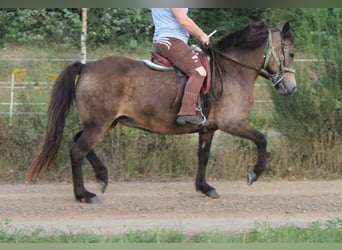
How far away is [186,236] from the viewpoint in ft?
18.5

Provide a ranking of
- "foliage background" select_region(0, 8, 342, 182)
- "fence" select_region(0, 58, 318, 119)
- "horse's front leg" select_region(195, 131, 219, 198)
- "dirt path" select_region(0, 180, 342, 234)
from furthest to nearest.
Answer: "fence" select_region(0, 58, 318, 119)
"foliage background" select_region(0, 8, 342, 182)
"horse's front leg" select_region(195, 131, 219, 198)
"dirt path" select_region(0, 180, 342, 234)

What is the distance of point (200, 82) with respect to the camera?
7.41m

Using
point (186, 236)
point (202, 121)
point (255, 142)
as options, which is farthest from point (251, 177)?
point (186, 236)

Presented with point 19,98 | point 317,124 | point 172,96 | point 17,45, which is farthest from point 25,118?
point 317,124

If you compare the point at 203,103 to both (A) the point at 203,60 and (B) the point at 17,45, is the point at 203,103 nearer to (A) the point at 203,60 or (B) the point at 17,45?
(A) the point at 203,60

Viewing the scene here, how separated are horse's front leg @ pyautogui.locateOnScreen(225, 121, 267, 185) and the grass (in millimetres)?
1519

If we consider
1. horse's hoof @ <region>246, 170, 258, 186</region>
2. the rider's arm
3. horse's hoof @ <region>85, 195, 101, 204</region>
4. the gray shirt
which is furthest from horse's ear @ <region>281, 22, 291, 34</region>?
horse's hoof @ <region>85, 195, 101, 204</region>

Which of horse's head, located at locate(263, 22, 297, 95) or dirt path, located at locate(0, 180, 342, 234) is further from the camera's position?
horse's head, located at locate(263, 22, 297, 95)

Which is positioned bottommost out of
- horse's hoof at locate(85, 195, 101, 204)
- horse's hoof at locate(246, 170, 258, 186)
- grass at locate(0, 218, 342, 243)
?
horse's hoof at locate(85, 195, 101, 204)

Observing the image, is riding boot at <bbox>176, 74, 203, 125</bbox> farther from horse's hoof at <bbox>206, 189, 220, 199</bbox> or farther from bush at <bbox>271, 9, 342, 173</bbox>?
bush at <bbox>271, 9, 342, 173</bbox>

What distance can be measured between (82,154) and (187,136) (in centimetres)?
244

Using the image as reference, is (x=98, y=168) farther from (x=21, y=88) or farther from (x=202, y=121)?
(x=21, y=88)

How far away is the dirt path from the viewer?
21.2 feet

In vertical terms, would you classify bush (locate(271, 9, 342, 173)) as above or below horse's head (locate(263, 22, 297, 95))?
below
